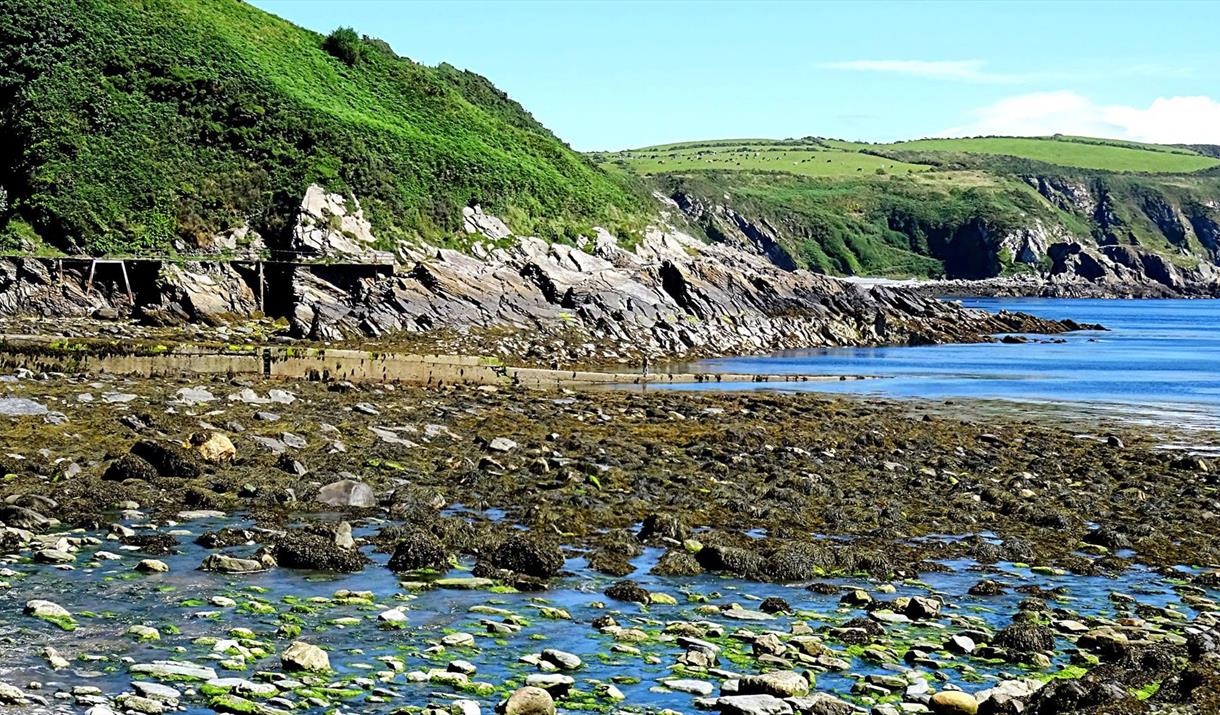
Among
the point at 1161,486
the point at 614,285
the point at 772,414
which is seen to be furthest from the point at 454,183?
the point at 1161,486

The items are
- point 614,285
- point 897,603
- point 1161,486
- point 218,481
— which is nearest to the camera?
point 897,603

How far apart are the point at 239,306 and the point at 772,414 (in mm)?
33840

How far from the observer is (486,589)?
1510 centimetres

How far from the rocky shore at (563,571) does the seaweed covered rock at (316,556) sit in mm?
42

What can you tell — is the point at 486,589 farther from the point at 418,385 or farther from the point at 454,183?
the point at 454,183

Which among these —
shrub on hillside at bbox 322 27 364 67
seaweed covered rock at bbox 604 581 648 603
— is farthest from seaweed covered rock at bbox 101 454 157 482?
shrub on hillside at bbox 322 27 364 67

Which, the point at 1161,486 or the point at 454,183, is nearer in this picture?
the point at 1161,486

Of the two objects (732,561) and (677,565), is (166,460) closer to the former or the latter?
(677,565)

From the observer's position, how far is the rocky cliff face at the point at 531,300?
198ft

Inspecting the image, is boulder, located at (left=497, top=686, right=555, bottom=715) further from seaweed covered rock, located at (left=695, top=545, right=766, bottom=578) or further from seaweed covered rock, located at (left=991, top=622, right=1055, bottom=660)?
seaweed covered rock, located at (left=695, top=545, right=766, bottom=578)

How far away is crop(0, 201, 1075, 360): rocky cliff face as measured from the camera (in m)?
60.5

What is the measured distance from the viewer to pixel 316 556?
15.8 meters

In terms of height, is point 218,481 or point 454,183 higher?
point 454,183

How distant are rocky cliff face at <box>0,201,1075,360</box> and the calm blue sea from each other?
417 centimetres
